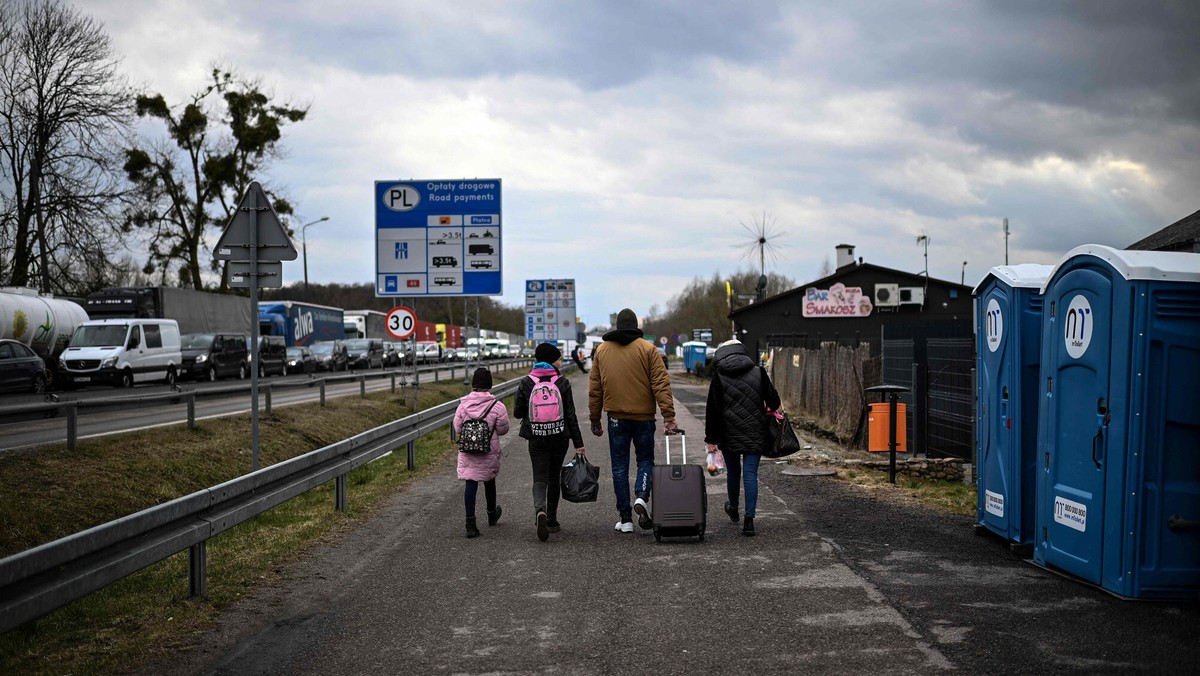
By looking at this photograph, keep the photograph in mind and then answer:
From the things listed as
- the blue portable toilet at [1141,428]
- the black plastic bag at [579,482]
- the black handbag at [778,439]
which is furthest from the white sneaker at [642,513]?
the blue portable toilet at [1141,428]

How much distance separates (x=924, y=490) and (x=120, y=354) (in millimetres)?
24650

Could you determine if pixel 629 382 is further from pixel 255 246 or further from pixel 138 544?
pixel 255 246

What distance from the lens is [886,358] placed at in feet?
54.5

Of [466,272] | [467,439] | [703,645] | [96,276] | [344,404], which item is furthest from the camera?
[96,276]

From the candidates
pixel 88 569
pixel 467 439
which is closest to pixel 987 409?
pixel 467 439

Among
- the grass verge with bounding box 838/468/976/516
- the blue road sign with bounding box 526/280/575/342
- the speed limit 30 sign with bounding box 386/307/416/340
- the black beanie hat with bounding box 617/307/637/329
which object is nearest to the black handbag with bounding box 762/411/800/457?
the black beanie hat with bounding box 617/307/637/329

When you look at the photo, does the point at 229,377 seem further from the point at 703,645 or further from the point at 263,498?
the point at 703,645

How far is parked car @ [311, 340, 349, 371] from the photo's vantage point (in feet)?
162

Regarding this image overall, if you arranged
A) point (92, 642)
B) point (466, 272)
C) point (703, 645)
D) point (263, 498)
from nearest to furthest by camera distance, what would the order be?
point (703, 645), point (92, 642), point (263, 498), point (466, 272)

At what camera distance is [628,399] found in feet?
28.5

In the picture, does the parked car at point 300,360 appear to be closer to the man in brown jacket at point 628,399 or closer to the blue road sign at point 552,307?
the blue road sign at point 552,307

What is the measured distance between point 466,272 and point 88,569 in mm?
22002

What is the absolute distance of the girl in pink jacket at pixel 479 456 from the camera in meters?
8.81

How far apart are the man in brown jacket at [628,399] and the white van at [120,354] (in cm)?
2386
